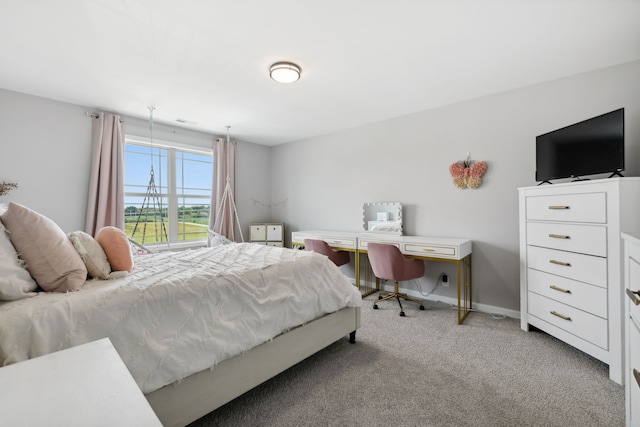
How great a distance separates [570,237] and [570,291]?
43 cm

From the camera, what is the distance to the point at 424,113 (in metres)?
3.62

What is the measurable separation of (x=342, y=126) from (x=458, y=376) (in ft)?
11.3

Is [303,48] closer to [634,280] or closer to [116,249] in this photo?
[116,249]

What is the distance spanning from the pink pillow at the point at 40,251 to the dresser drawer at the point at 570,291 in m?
3.30

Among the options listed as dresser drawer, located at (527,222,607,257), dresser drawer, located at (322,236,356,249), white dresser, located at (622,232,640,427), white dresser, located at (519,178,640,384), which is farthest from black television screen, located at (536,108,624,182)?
dresser drawer, located at (322,236,356,249)

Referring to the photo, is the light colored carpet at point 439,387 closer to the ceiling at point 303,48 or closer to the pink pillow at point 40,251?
the pink pillow at point 40,251

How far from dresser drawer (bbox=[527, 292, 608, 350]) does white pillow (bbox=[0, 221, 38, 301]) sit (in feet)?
11.3

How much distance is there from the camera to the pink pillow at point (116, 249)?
175cm

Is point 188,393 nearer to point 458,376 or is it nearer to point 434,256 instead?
point 458,376

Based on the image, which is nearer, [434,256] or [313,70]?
[313,70]

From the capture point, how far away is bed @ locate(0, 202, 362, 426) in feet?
3.96

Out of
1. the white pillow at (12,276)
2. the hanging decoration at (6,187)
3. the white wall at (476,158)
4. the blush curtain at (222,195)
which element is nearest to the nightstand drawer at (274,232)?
the blush curtain at (222,195)

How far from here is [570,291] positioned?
222cm

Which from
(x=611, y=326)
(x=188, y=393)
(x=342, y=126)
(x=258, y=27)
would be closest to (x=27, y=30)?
(x=258, y=27)
